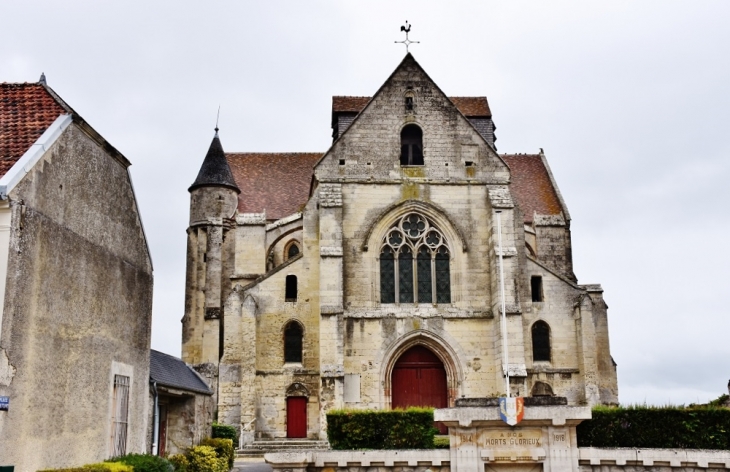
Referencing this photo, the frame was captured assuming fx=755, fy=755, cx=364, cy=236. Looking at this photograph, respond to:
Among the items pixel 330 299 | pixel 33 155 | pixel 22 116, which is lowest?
pixel 330 299

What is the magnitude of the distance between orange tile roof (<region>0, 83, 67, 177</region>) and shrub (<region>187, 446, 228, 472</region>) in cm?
852

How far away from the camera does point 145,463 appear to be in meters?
13.6

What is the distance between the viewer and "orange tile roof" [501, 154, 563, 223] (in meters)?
35.3

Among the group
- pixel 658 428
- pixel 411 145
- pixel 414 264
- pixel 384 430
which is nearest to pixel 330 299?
pixel 414 264

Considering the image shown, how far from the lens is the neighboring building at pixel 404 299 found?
25.8m

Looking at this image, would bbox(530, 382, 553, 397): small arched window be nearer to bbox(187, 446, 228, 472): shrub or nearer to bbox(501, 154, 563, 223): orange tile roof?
bbox(501, 154, 563, 223): orange tile roof

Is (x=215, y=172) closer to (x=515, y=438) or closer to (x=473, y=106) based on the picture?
(x=473, y=106)

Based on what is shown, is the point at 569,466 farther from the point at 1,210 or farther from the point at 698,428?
the point at 1,210

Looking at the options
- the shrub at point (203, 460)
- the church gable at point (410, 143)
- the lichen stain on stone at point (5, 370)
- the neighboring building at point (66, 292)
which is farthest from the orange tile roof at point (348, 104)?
the lichen stain on stone at point (5, 370)

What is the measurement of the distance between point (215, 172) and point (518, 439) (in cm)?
2223

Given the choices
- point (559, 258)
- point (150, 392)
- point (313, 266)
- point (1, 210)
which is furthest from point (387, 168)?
point (1, 210)

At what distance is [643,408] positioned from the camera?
16422 mm

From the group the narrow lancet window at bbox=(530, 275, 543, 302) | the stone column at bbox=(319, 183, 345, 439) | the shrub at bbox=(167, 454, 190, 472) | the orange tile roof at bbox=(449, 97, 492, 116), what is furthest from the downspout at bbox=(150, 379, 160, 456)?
the orange tile roof at bbox=(449, 97, 492, 116)

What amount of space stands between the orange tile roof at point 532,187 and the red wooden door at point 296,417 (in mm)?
14159
